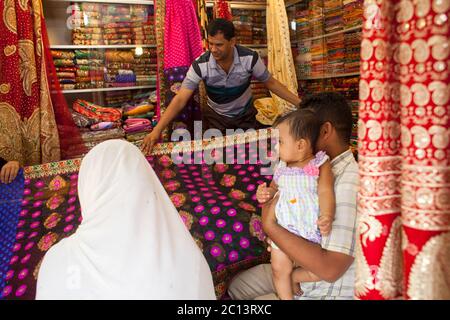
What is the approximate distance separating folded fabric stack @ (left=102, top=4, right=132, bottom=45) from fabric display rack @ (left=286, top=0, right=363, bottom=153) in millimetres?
1742

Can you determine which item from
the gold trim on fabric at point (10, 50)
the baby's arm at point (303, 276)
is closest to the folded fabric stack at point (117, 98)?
the gold trim on fabric at point (10, 50)

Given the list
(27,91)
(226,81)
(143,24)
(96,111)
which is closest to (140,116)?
(96,111)

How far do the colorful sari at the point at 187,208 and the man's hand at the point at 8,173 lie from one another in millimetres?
35

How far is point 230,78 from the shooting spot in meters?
2.80

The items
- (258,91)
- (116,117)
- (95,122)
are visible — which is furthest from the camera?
(258,91)

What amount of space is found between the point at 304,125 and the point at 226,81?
1.59m

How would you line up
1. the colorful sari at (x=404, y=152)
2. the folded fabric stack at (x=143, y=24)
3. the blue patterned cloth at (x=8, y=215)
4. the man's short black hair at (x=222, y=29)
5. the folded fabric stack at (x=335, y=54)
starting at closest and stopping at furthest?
the colorful sari at (x=404, y=152) < the blue patterned cloth at (x=8, y=215) < the man's short black hair at (x=222, y=29) < the folded fabric stack at (x=143, y=24) < the folded fabric stack at (x=335, y=54)

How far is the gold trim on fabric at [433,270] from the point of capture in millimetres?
693

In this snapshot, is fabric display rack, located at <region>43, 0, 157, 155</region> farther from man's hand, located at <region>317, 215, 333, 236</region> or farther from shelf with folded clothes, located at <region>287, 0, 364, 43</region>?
man's hand, located at <region>317, 215, 333, 236</region>

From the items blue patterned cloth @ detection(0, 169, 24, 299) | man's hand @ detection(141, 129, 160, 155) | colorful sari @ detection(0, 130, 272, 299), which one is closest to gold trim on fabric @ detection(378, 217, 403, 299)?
colorful sari @ detection(0, 130, 272, 299)

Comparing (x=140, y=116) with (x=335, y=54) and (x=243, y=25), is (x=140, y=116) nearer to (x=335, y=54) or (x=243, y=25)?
(x=243, y=25)

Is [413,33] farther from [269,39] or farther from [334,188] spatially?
[269,39]

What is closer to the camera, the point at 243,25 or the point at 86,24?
the point at 86,24

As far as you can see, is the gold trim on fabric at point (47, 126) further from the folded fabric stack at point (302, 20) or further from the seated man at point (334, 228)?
the folded fabric stack at point (302, 20)
